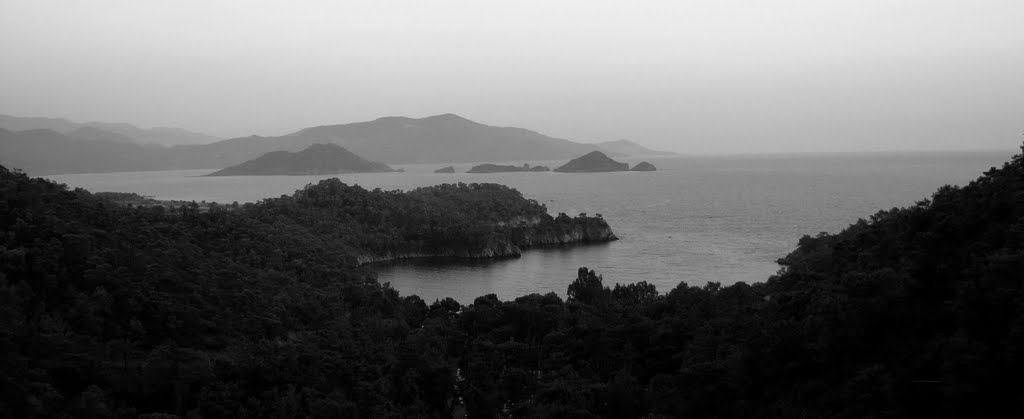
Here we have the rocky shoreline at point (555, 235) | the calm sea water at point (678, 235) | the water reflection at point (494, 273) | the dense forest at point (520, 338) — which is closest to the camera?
the dense forest at point (520, 338)

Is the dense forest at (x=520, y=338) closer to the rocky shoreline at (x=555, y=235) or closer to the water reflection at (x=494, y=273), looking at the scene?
the water reflection at (x=494, y=273)

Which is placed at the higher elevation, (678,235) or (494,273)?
(678,235)

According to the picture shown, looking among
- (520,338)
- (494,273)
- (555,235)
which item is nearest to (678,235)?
(555,235)

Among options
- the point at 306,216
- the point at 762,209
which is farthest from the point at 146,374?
the point at 762,209

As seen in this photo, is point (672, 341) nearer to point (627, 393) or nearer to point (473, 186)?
point (627, 393)

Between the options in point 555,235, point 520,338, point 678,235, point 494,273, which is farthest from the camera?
point 555,235

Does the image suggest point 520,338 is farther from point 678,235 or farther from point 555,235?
point 678,235

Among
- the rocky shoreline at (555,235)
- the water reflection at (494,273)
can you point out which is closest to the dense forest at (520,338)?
the water reflection at (494,273)

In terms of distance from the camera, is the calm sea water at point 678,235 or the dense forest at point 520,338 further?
the calm sea water at point 678,235
